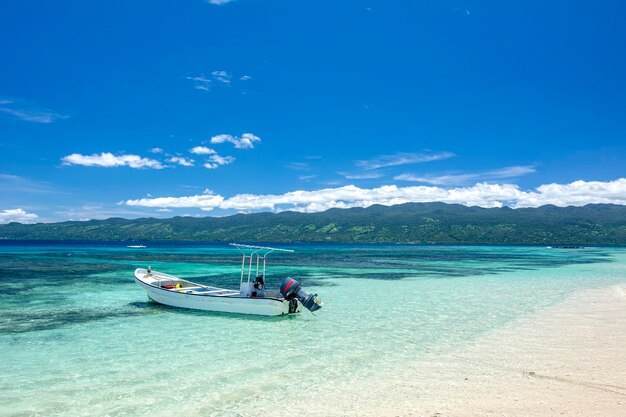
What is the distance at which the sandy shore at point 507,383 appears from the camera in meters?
10.2

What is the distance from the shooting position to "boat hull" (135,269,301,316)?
2297 cm

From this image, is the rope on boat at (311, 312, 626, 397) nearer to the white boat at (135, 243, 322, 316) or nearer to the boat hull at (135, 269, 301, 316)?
the white boat at (135, 243, 322, 316)

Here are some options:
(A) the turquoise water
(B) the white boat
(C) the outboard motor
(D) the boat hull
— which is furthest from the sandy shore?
(D) the boat hull

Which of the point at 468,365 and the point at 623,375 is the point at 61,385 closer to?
the point at 468,365

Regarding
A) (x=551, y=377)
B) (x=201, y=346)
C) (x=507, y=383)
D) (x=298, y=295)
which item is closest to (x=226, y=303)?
(x=298, y=295)

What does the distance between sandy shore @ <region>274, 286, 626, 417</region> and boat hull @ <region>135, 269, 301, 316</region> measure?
9959 mm

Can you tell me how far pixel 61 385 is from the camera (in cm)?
1238

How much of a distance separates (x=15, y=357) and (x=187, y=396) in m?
8.05

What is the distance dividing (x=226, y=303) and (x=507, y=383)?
1550 cm

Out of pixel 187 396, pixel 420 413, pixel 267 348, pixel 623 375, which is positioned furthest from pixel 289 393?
pixel 623 375

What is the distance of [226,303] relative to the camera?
23.8 metres

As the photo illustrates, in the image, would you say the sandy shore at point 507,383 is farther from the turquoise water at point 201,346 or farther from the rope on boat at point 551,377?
the turquoise water at point 201,346

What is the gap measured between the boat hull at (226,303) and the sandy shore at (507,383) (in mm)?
9959

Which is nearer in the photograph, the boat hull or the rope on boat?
the rope on boat
